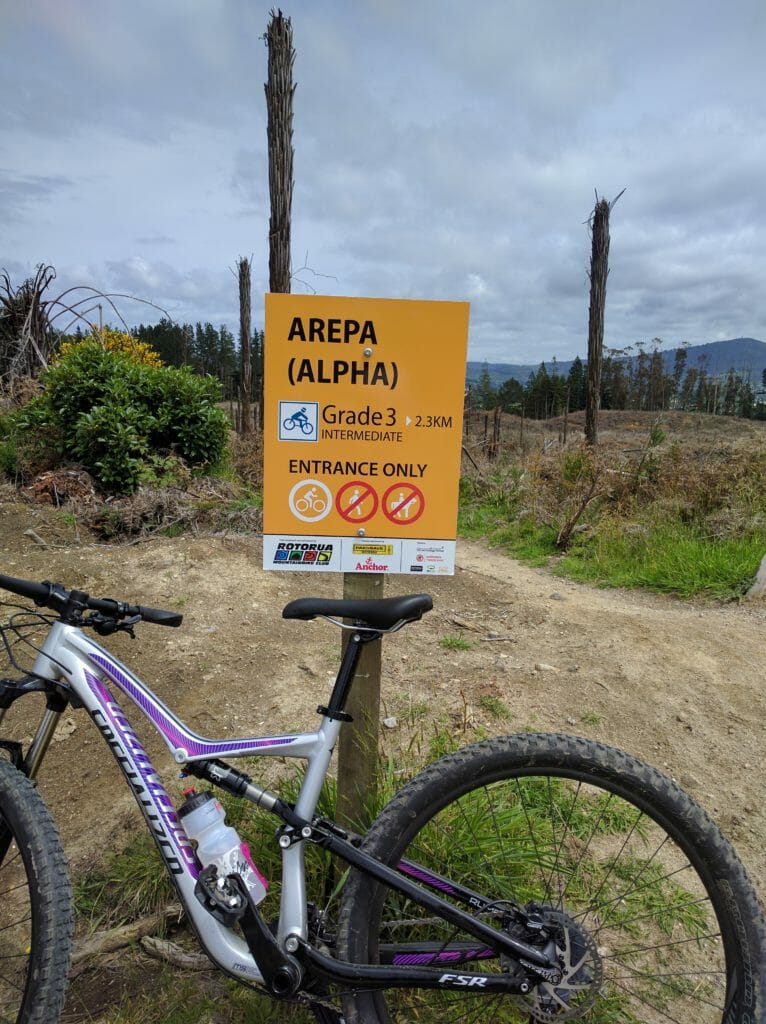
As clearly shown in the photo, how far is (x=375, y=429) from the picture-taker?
1819 mm

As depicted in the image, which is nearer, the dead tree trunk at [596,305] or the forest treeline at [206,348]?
the dead tree trunk at [596,305]

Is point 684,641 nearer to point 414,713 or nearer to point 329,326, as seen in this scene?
point 414,713

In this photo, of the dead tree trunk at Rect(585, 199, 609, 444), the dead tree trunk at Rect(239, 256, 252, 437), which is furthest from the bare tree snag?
the dead tree trunk at Rect(585, 199, 609, 444)

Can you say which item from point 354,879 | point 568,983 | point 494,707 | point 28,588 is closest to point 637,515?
point 494,707

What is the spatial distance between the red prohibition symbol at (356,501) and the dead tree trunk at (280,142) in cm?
598

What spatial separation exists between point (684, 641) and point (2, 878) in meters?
4.05

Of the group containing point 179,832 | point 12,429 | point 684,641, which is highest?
point 12,429

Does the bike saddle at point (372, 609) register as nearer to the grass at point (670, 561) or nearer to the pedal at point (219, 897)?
the pedal at point (219, 897)

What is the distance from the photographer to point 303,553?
188cm

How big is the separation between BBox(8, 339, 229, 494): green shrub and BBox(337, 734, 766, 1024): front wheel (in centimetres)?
571

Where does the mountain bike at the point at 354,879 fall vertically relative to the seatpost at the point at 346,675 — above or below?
below

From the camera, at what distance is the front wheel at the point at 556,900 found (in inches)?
55.3

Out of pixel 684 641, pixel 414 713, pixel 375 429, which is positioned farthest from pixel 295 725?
pixel 684 641

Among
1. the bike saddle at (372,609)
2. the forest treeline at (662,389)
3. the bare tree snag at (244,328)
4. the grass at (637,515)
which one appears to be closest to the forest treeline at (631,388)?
the forest treeline at (662,389)
